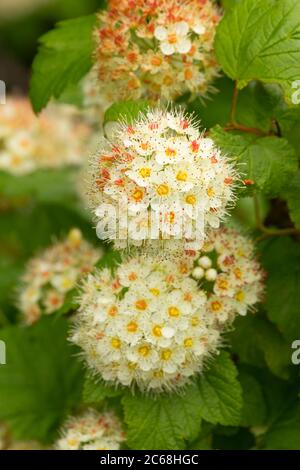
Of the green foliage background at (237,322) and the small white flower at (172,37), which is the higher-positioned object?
the small white flower at (172,37)

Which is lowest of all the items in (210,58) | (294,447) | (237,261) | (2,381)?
(2,381)

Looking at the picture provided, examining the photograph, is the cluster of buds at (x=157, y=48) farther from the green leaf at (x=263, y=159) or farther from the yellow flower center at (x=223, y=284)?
the yellow flower center at (x=223, y=284)

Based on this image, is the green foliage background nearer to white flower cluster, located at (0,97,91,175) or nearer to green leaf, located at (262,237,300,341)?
green leaf, located at (262,237,300,341)

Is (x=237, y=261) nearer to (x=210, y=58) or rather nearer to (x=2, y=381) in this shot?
(x=210, y=58)

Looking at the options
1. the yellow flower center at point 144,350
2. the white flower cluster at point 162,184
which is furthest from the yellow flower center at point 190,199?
the yellow flower center at point 144,350

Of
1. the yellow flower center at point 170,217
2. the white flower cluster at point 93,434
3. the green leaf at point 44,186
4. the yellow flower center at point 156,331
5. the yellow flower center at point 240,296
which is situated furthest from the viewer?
the green leaf at point 44,186

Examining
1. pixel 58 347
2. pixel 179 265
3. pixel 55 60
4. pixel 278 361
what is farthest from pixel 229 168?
pixel 58 347

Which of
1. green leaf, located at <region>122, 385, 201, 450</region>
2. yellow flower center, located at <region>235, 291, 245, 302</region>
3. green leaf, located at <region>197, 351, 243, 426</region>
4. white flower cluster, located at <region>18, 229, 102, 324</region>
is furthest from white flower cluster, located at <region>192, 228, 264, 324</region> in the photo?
white flower cluster, located at <region>18, 229, 102, 324</region>
